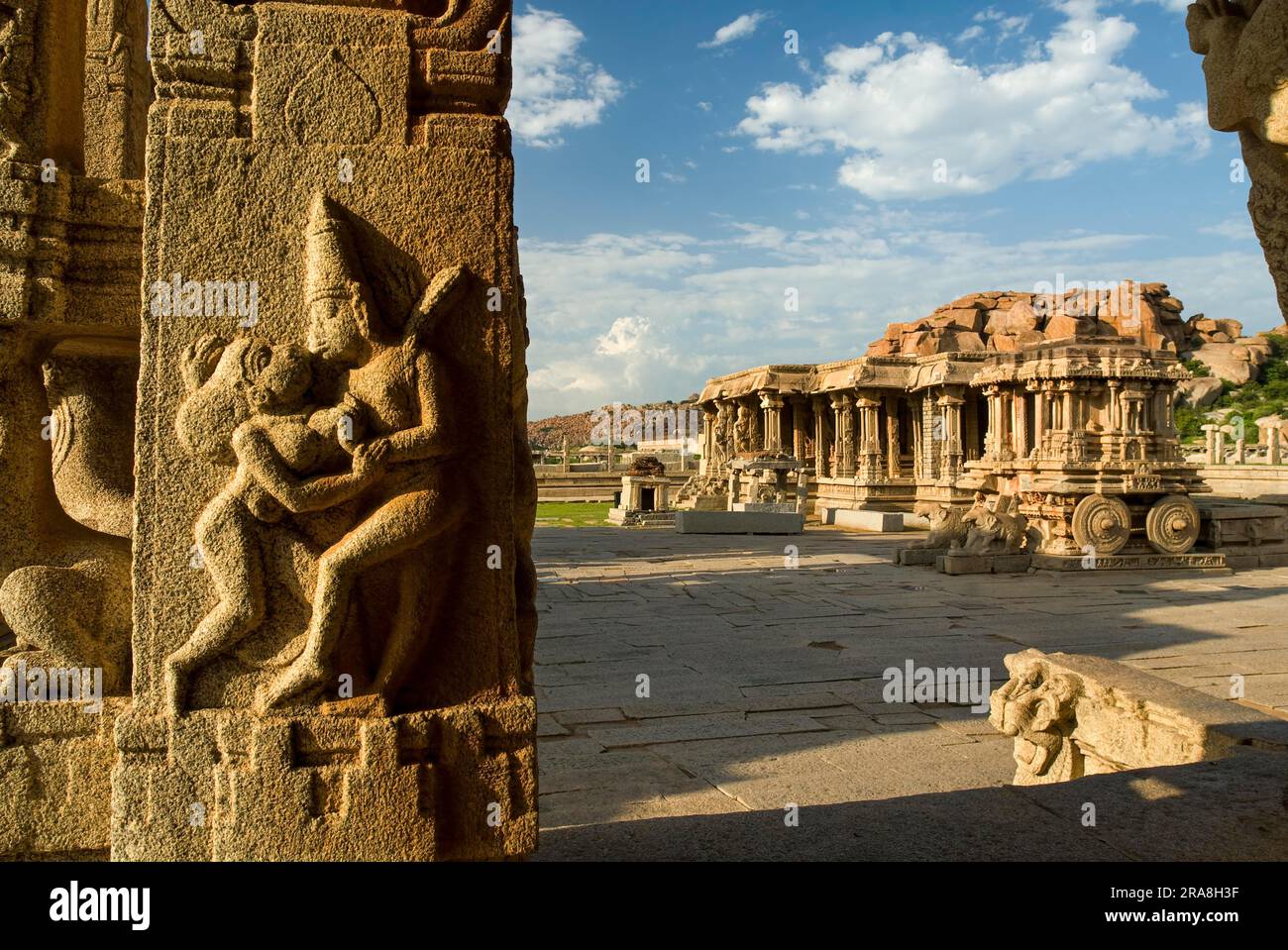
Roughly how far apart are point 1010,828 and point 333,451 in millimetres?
2498

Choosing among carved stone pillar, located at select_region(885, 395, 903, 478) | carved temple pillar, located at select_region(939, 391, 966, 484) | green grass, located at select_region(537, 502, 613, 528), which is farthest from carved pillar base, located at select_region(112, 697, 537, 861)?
carved stone pillar, located at select_region(885, 395, 903, 478)

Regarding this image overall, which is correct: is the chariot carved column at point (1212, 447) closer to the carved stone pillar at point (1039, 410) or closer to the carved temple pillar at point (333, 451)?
the carved stone pillar at point (1039, 410)

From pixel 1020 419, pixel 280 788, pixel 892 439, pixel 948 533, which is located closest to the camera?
pixel 280 788

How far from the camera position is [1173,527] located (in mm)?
13297

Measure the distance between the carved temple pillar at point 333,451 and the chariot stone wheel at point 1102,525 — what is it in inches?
499

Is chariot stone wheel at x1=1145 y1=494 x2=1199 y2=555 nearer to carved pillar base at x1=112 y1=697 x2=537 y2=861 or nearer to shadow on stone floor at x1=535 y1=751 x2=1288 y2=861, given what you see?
shadow on stone floor at x1=535 y1=751 x2=1288 y2=861

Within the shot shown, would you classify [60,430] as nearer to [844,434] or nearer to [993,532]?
[993,532]

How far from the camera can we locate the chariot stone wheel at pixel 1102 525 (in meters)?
13.0

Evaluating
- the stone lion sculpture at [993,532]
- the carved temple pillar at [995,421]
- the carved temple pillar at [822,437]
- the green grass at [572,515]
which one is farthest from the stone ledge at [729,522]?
the carved temple pillar at [822,437]

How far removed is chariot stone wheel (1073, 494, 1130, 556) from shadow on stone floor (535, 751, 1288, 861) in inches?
412

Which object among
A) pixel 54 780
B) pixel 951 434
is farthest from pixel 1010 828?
pixel 951 434

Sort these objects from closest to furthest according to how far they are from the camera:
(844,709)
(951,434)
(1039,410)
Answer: (844,709) < (1039,410) < (951,434)
